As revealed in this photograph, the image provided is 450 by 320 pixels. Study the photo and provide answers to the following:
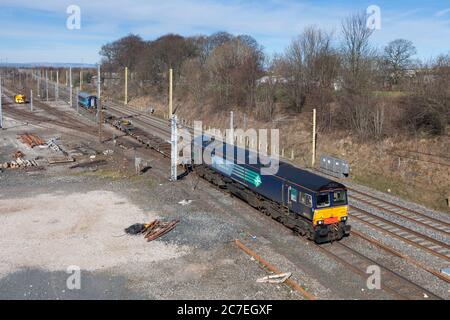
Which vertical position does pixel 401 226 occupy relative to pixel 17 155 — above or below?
below

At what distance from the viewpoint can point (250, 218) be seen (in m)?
21.0

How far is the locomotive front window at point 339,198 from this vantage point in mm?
17406

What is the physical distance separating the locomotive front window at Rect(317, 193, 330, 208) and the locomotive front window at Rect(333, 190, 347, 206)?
36 centimetres

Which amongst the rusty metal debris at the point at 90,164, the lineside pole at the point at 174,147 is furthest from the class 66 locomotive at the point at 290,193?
the rusty metal debris at the point at 90,164

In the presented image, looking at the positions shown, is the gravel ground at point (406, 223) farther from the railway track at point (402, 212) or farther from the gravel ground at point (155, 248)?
the gravel ground at point (155, 248)

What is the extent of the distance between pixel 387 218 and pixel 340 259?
21.1 feet

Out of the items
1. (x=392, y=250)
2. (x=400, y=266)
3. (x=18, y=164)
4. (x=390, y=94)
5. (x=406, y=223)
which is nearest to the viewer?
(x=400, y=266)

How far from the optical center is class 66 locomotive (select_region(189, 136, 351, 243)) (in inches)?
677

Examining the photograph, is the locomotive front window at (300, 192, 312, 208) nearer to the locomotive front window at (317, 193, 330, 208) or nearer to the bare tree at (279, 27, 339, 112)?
the locomotive front window at (317, 193, 330, 208)

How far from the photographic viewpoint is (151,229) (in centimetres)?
1916

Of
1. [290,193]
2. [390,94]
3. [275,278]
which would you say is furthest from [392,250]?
[390,94]

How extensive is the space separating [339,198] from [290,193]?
2.16 metres

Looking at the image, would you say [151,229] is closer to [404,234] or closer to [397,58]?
[404,234]

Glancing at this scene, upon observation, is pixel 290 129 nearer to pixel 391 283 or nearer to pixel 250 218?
pixel 250 218
